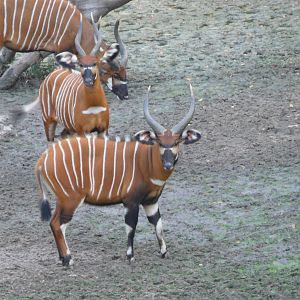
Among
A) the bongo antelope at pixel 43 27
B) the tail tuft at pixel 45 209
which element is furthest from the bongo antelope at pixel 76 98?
the tail tuft at pixel 45 209

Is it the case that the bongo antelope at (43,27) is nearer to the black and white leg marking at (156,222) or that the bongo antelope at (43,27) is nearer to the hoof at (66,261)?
the black and white leg marking at (156,222)

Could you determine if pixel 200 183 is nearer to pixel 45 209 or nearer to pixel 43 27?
pixel 45 209

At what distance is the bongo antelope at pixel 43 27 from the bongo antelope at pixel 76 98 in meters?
0.84

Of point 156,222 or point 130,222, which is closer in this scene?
point 130,222

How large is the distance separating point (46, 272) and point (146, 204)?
2.49 feet

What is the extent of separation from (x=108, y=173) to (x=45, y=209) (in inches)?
17.9

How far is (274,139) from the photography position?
907 centimetres

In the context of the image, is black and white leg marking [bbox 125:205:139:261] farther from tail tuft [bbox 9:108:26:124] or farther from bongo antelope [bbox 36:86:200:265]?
tail tuft [bbox 9:108:26:124]

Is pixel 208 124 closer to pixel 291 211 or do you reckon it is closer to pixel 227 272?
pixel 291 211

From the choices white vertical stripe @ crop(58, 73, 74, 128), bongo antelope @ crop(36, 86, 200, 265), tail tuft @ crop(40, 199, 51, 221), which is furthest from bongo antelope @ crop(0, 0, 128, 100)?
tail tuft @ crop(40, 199, 51, 221)

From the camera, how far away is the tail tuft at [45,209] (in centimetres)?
670

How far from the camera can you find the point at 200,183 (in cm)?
819

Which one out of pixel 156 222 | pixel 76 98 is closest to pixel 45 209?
pixel 156 222

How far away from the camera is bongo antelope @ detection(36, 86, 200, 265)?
6582 mm
